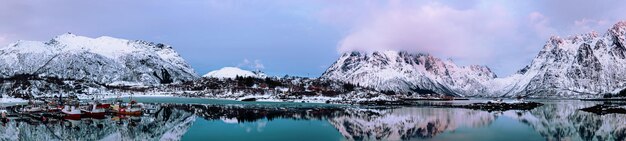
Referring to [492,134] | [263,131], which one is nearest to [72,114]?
[263,131]

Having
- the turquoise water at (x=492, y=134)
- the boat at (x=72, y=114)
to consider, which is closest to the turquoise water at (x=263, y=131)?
the turquoise water at (x=492, y=134)

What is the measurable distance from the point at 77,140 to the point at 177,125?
20806 mm

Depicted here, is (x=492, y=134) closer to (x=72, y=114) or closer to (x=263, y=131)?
(x=263, y=131)

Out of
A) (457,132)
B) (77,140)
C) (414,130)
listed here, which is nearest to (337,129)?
(414,130)

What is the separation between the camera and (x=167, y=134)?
64.5 metres

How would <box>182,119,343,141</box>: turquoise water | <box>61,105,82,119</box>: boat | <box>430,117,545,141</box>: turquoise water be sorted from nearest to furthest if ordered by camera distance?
<box>182,119,343,141</box>: turquoise water
<box>430,117,545,141</box>: turquoise water
<box>61,105,82,119</box>: boat

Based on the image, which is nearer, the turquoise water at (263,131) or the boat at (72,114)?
the turquoise water at (263,131)

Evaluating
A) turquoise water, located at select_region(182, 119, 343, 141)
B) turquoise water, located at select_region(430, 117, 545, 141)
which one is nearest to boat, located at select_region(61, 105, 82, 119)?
turquoise water, located at select_region(182, 119, 343, 141)

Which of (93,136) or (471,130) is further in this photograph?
(471,130)

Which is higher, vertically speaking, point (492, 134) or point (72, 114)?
point (72, 114)

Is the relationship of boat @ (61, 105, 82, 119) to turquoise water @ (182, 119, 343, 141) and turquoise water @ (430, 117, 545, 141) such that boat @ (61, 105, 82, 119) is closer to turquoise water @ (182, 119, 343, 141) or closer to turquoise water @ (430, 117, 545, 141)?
turquoise water @ (182, 119, 343, 141)

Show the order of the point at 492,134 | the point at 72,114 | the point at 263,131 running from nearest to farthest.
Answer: the point at 492,134 < the point at 263,131 < the point at 72,114

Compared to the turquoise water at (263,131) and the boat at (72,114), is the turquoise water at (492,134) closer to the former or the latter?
the turquoise water at (263,131)

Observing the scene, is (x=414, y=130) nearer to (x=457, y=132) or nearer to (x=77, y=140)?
(x=457, y=132)
